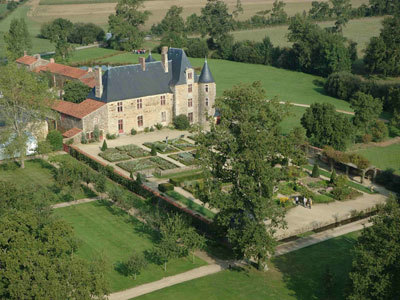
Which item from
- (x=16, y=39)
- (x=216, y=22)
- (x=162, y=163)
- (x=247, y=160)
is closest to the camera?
(x=247, y=160)

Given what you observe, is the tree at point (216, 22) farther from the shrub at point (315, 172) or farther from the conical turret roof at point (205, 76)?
the shrub at point (315, 172)

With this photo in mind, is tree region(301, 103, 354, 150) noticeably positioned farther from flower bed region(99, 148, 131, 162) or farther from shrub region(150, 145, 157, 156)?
flower bed region(99, 148, 131, 162)

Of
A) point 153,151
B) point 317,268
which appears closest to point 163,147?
point 153,151

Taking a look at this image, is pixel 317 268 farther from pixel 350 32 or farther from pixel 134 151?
pixel 350 32

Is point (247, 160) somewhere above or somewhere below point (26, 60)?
above

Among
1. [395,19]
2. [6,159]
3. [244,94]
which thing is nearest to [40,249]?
[244,94]

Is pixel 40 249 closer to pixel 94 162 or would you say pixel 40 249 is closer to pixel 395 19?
pixel 94 162
